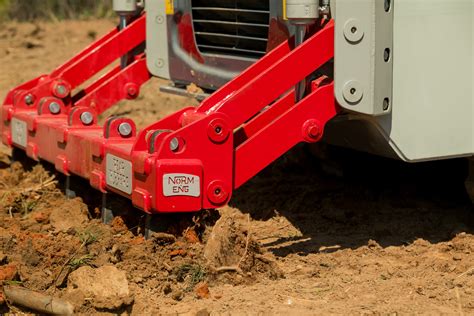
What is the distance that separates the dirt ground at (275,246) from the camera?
373 cm

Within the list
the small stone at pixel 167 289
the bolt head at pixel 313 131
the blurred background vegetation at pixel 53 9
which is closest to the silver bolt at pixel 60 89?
the bolt head at pixel 313 131

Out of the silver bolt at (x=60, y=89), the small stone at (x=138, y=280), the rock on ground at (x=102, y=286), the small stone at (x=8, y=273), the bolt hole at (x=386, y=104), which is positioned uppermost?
the bolt hole at (x=386, y=104)

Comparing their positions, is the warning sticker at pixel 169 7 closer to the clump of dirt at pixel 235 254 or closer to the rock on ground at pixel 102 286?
the clump of dirt at pixel 235 254

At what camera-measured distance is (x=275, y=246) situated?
4.53m

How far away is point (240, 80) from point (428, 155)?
2.71 feet

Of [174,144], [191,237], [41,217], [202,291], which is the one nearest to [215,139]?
[174,144]

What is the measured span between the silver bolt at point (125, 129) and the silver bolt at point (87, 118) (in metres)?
0.49

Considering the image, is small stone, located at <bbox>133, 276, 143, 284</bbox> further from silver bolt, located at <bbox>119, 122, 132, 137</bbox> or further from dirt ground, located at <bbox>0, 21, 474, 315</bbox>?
silver bolt, located at <bbox>119, 122, 132, 137</bbox>

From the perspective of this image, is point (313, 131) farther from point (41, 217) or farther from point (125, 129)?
point (41, 217)

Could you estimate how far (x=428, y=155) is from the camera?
4.32 metres

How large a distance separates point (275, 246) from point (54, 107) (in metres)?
1.47

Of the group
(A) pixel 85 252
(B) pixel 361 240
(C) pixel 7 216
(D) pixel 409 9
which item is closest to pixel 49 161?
(C) pixel 7 216

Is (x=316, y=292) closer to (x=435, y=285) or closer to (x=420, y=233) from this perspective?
(x=435, y=285)

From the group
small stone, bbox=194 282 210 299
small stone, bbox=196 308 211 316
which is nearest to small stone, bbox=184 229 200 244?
small stone, bbox=194 282 210 299
